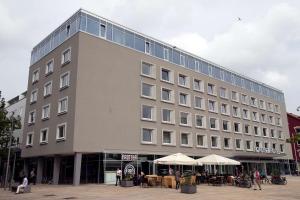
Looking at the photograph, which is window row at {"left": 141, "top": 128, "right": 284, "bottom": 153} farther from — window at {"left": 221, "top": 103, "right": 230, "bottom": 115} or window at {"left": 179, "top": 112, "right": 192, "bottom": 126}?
window at {"left": 221, "top": 103, "right": 230, "bottom": 115}

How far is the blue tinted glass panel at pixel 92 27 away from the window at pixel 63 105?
8.02 metres

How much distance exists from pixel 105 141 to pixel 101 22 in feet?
45.3

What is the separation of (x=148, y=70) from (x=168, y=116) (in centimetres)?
654

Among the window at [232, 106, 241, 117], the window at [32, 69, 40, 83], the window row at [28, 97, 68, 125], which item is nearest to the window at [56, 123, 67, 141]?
the window row at [28, 97, 68, 125]

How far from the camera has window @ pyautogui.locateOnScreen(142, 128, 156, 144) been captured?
1549 inches

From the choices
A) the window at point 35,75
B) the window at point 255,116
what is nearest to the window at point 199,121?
the window at point 255,116

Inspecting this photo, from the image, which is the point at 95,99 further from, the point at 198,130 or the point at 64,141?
the point at 198,130

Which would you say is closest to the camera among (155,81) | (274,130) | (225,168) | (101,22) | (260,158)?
(101,22)

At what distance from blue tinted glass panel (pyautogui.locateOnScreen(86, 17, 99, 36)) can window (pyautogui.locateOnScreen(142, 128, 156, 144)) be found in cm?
1260

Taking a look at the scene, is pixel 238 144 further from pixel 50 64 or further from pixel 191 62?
pixel 50 64

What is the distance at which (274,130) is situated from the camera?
64875 mm

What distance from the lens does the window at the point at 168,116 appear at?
139ft

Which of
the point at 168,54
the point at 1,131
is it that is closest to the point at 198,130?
the point at 168,54

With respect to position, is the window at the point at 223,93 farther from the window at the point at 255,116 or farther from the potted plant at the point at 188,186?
the potted plant at the point at 188,186
